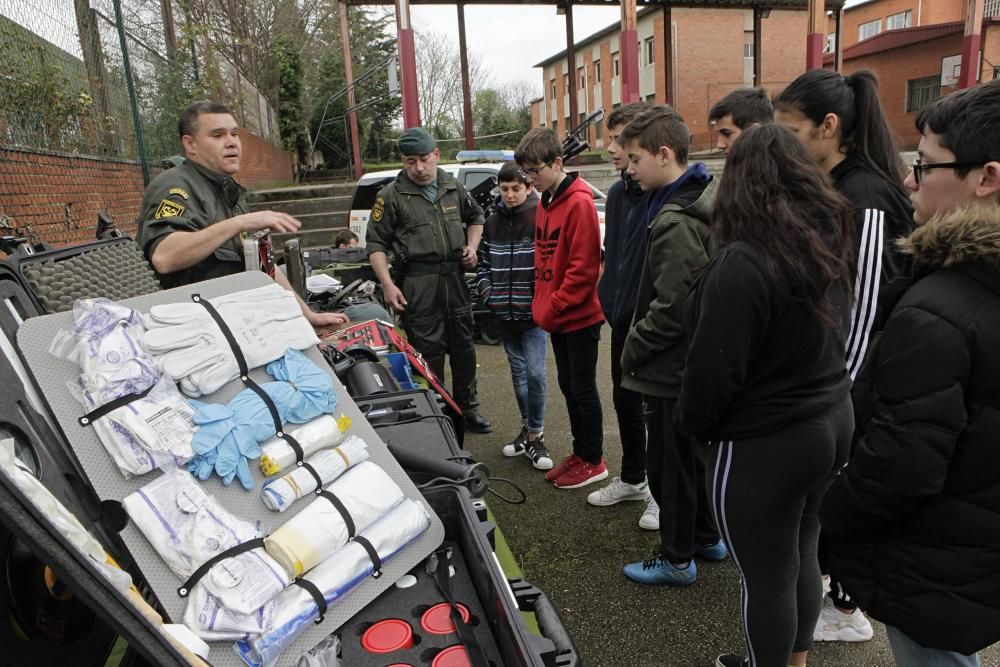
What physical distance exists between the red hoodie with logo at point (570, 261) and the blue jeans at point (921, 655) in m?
2.17

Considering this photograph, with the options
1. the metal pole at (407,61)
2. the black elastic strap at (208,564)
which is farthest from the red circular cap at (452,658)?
the metal pole at (407,61)

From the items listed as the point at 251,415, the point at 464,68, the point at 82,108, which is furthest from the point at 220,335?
Answer: the point at 464,68

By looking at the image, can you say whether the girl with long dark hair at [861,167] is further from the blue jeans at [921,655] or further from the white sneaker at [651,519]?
the white sneaker at [651,519]

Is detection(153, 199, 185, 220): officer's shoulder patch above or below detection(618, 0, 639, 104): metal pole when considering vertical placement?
below

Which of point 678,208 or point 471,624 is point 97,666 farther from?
point 678,208

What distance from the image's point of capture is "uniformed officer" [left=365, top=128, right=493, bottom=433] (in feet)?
13.9

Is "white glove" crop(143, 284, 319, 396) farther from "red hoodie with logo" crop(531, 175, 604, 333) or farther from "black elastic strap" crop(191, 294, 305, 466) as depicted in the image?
"red hoodie with logo" crop(531, 175, 604, 333)

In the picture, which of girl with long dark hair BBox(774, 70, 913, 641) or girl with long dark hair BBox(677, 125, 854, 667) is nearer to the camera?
girl with long dark hair BBox(677, 125, 854, 667)

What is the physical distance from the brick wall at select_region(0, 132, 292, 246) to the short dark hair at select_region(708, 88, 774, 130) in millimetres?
3082

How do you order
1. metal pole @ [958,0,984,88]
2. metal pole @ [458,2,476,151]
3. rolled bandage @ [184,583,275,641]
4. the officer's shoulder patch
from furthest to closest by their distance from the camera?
metal pole @ [958,0,984,88] < metal pole @ [458,2,476,151] < the officer's shoulder patch < rolled bandage @ [184,583,275,641]

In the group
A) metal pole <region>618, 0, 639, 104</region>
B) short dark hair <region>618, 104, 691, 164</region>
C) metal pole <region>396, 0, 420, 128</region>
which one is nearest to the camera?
short dark hair <region>618, 104, 691, 164</region>

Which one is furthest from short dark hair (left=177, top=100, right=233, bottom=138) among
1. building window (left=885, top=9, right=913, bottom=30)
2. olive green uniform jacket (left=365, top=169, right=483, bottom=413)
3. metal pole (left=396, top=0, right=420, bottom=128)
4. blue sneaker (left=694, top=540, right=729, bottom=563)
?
building window (left=885, top=9, right=913, bottom=30)

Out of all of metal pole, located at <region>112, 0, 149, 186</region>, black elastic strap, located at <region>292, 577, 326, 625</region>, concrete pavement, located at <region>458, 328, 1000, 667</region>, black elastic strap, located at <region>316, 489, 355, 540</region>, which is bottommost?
concrete pavement, located at <region>458, 328, 1000, 667</region>

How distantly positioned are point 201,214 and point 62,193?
254cm
